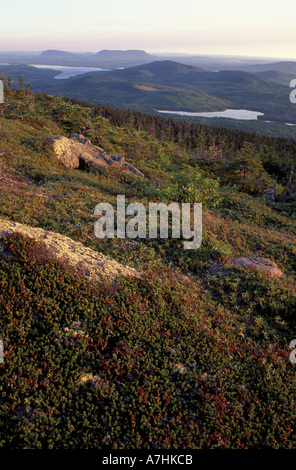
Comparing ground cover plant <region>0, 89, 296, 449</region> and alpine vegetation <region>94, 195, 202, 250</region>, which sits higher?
alpine vegetation <region>94, 195, 202, 250</region>

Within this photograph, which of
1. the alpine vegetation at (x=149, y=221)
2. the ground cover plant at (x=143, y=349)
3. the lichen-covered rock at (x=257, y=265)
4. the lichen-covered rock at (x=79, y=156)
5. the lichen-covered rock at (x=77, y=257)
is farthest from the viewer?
the lichen-covered rock at (x=79, y=156)

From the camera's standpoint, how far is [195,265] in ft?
40.0

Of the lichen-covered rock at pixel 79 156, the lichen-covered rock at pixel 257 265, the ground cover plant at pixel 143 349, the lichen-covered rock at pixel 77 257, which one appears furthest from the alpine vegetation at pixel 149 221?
the lichen-covered rock at pixel 79 156

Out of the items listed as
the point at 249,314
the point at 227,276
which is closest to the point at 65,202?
the point at 227,276

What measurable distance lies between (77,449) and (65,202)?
12.7 m

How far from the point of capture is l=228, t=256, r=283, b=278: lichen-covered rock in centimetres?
1219

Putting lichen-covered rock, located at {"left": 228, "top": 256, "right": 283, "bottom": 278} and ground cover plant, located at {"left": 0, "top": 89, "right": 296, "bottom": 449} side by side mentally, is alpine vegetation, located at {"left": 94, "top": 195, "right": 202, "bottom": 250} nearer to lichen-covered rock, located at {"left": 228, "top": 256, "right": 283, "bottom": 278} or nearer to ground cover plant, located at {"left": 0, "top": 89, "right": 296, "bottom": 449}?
ground cover plant, located at {"left": 0, "top": 89, "right": 296, "bottom": 449}

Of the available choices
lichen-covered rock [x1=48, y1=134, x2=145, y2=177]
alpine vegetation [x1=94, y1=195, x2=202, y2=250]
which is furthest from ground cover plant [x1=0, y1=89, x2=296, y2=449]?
lichen-covered rock [x1=48, y1=134, x2=145, y2=177]

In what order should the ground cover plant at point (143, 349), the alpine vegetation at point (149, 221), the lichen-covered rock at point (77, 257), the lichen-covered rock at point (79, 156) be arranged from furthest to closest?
the lichen-covered rock at point (79, 156) < the alpine vegetation at point (149, 221) < the lichen-covered rock at point (77, 257) < the ground cover plant at point (143, 349)

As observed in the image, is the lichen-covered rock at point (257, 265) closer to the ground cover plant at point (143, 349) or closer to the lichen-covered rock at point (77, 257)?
the ground cover plant at point (143, 349)

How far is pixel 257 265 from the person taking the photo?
12.5 meters

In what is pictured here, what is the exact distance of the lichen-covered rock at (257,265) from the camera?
12192 millimetres

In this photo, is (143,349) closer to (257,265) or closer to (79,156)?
(257,265)
